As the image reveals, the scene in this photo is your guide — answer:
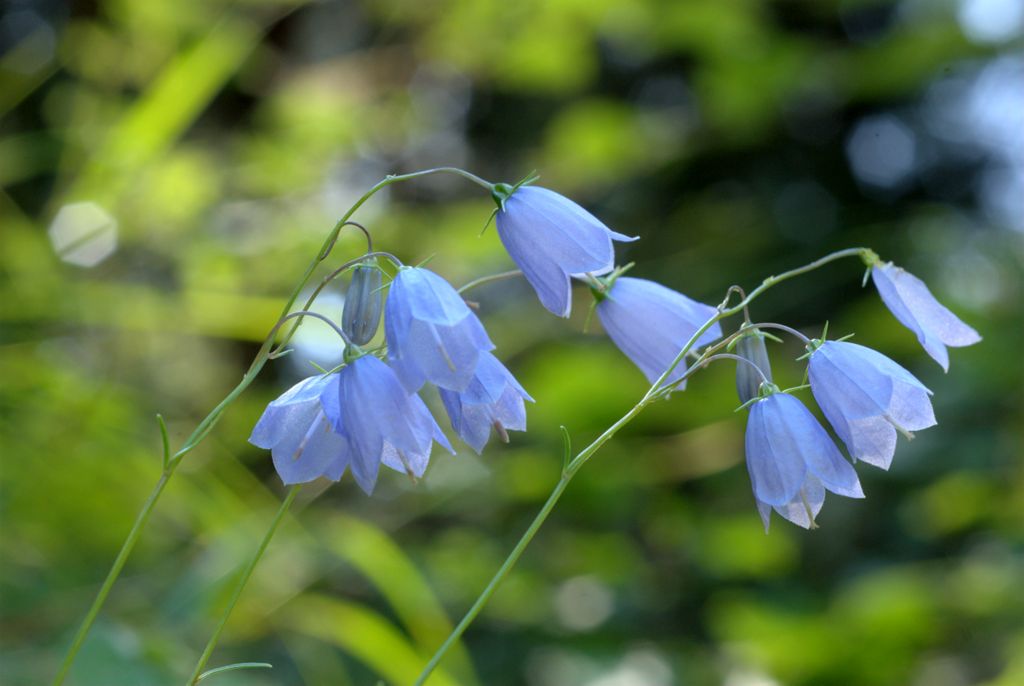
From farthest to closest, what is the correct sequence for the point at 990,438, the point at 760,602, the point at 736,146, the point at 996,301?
1. the point at 736,146
2. the point at 996,301
3. the point at 990,438
4. the point at 760,602

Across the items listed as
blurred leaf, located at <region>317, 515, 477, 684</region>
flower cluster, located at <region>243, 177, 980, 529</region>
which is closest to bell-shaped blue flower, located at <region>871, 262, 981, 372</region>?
flower cluster, located at <region>243, 177, 980, 529</region>

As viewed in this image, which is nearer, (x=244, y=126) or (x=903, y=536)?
(x=903, y=536)

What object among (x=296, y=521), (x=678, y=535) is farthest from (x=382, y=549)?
(x=678, y=535)

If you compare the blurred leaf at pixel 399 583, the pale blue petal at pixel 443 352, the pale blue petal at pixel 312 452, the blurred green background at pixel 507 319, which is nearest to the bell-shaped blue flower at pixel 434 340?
the pale blue petal at pixel 443 352

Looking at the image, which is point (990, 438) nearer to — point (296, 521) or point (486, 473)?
point (486, 473)

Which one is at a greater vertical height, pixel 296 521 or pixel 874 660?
pixel 296 521

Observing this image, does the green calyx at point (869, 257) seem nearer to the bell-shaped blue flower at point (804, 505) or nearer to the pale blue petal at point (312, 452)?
the bell-shaped blue flower at point (804, 505)

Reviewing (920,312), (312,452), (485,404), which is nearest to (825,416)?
(920,312)
